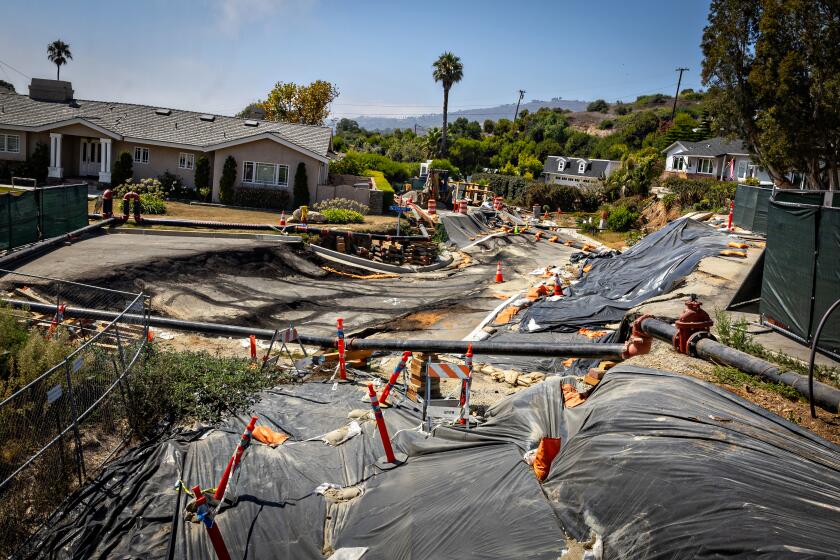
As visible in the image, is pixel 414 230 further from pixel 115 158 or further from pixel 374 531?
pixel 374 531

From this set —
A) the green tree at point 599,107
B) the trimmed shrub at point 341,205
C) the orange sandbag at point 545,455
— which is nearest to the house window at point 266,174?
the trimmed shrub at point 341,205

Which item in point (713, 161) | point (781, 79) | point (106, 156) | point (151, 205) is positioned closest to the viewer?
point (151, 205)

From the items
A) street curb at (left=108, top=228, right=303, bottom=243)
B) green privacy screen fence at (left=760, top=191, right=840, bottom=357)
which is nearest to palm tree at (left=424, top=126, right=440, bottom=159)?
street curb at (left=108, top=228, right=303, bottom=243)

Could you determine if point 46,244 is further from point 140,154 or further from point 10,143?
point 10,143

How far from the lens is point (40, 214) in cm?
2233

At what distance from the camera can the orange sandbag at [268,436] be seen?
8.93 metres

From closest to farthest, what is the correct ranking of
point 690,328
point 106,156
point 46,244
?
point 690,328 → point 46,244 → point 106,156

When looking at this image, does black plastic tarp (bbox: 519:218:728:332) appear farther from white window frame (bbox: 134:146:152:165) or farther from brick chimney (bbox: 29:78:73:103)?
brick chimney (bbox: 29:78:73:103)

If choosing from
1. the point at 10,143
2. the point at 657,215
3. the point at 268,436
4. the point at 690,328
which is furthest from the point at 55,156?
the point at 690,328

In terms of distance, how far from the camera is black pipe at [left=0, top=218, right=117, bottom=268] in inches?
763

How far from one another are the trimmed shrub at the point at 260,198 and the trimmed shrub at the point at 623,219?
20.5m

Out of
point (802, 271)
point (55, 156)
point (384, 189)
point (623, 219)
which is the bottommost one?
point (802, 271)

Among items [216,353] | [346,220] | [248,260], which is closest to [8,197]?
[248,260]

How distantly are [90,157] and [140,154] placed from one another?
3.12m
